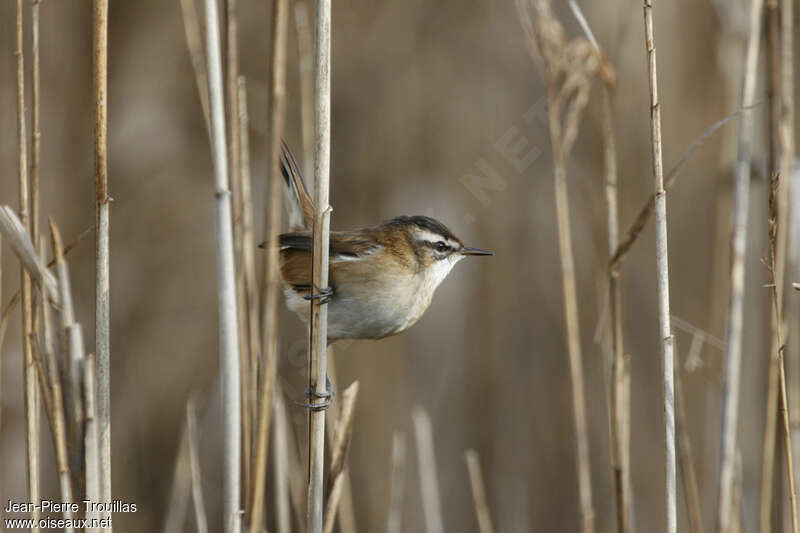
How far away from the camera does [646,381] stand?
4.17 metres

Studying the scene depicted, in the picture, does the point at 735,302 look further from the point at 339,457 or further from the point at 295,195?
the point at 295,195

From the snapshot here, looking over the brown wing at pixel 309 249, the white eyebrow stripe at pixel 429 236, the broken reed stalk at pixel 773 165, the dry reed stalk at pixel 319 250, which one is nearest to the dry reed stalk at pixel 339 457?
the dry reed stalk at pixel 319 250

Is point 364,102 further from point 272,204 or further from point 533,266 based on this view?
point 272,204

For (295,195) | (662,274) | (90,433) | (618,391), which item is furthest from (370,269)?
(90,433)

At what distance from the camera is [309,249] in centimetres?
249

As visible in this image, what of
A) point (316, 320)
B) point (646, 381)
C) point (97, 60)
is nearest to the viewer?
point (97, 60)

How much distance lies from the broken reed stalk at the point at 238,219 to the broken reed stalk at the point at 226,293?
90 mm

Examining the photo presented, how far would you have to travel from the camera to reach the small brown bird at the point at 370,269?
243 centimetres

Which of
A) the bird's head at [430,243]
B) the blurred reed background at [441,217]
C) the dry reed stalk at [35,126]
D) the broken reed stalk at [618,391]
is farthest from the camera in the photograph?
the blurred reed background at [441,217]

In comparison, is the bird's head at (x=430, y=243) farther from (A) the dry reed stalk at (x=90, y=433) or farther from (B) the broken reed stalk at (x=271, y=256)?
(A) the dry reed stalk at (x=90, y=433)

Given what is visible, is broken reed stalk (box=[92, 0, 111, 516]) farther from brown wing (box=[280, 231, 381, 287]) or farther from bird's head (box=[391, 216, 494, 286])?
bird's head (box=[391, 216, 494, 286])

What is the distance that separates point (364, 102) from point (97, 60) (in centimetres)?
283

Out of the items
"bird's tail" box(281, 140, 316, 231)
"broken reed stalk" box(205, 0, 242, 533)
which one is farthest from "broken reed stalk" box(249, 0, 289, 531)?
"bird's tail" box(281, 140, 316, 231)

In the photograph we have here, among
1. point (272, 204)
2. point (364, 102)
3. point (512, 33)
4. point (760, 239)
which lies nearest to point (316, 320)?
point (272, 204)
